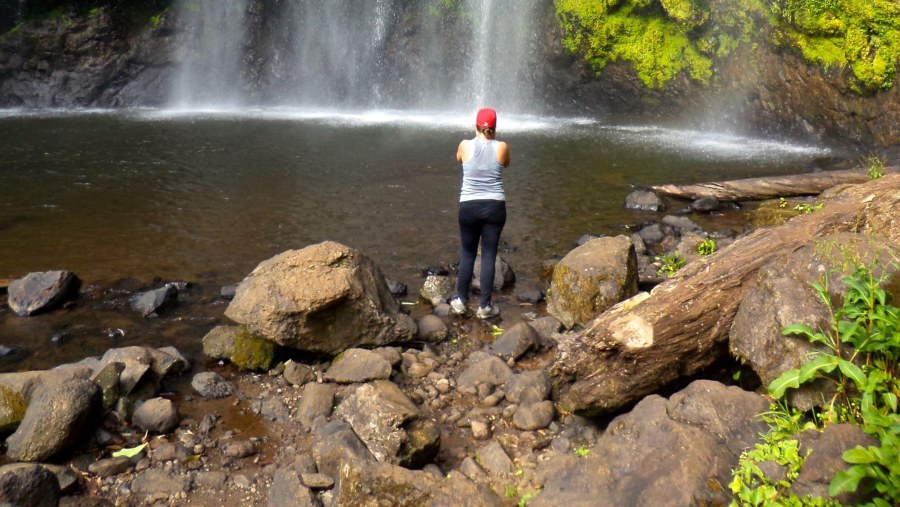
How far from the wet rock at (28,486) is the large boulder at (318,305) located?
1966mm

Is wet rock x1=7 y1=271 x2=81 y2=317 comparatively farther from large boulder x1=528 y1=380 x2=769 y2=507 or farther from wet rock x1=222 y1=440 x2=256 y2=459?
large boulder x1=528 y1=380 x2=769 y2=507

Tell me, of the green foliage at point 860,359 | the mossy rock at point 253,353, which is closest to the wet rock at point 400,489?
the green foliage at point 860,359

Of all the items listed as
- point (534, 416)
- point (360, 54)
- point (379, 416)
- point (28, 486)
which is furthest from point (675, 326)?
point (360, 54)

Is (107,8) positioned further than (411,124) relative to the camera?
Yes

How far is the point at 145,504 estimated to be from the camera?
4086 millimetres

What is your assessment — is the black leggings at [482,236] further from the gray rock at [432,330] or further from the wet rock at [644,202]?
the wet rock at [644,202]

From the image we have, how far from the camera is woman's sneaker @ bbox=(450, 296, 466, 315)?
22.5 ft

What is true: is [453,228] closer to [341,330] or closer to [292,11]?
[341,330]

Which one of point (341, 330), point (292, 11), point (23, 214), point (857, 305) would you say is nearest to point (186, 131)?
point (23, 214)

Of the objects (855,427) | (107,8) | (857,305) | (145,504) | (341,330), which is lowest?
(145,504)

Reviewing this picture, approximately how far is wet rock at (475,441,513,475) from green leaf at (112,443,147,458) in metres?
2.33

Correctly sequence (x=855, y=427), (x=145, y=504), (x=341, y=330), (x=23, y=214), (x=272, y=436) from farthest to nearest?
1. (x=23, y=214)
2. (x=341, y=330)
3. (x=272, y=436)
4. (x=145, y=504)
5. (x=855, y=427)

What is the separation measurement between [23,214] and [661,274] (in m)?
9.55

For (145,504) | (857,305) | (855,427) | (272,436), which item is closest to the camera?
(855,427)
